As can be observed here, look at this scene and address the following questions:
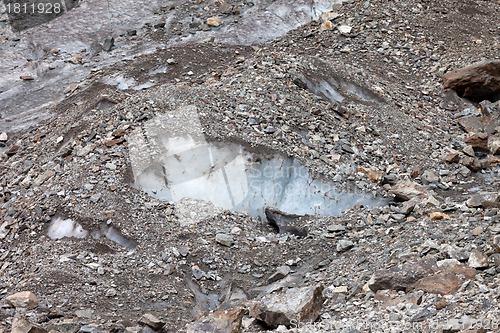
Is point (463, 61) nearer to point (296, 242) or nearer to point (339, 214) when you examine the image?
point (339, 214)

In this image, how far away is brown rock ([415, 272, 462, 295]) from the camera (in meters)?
6.83

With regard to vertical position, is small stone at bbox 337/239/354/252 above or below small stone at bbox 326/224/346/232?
above

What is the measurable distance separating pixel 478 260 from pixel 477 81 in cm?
644

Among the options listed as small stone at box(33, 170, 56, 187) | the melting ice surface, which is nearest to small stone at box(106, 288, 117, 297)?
the melting ice surface

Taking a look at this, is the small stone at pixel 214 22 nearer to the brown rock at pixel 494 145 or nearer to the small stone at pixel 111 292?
the brown rock at pixel 494 145

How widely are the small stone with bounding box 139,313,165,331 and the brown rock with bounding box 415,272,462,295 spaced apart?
2.34 m

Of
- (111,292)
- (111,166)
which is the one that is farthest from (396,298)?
(111,166)

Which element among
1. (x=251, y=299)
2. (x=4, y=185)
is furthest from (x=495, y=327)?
(x=4, y=185)

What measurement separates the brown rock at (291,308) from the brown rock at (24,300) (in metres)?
2.25

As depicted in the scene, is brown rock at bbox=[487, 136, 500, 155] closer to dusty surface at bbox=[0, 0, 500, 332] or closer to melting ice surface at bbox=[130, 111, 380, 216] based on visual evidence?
dusty surface at bbox=[0, 0, 500, 332]

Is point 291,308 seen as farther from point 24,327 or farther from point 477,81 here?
point 477,81

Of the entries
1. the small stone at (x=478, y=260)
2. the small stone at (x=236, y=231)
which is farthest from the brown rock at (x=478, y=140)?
the small stone at (x=478, y=260)

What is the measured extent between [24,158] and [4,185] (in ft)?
2.22

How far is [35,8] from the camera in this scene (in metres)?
16.4
